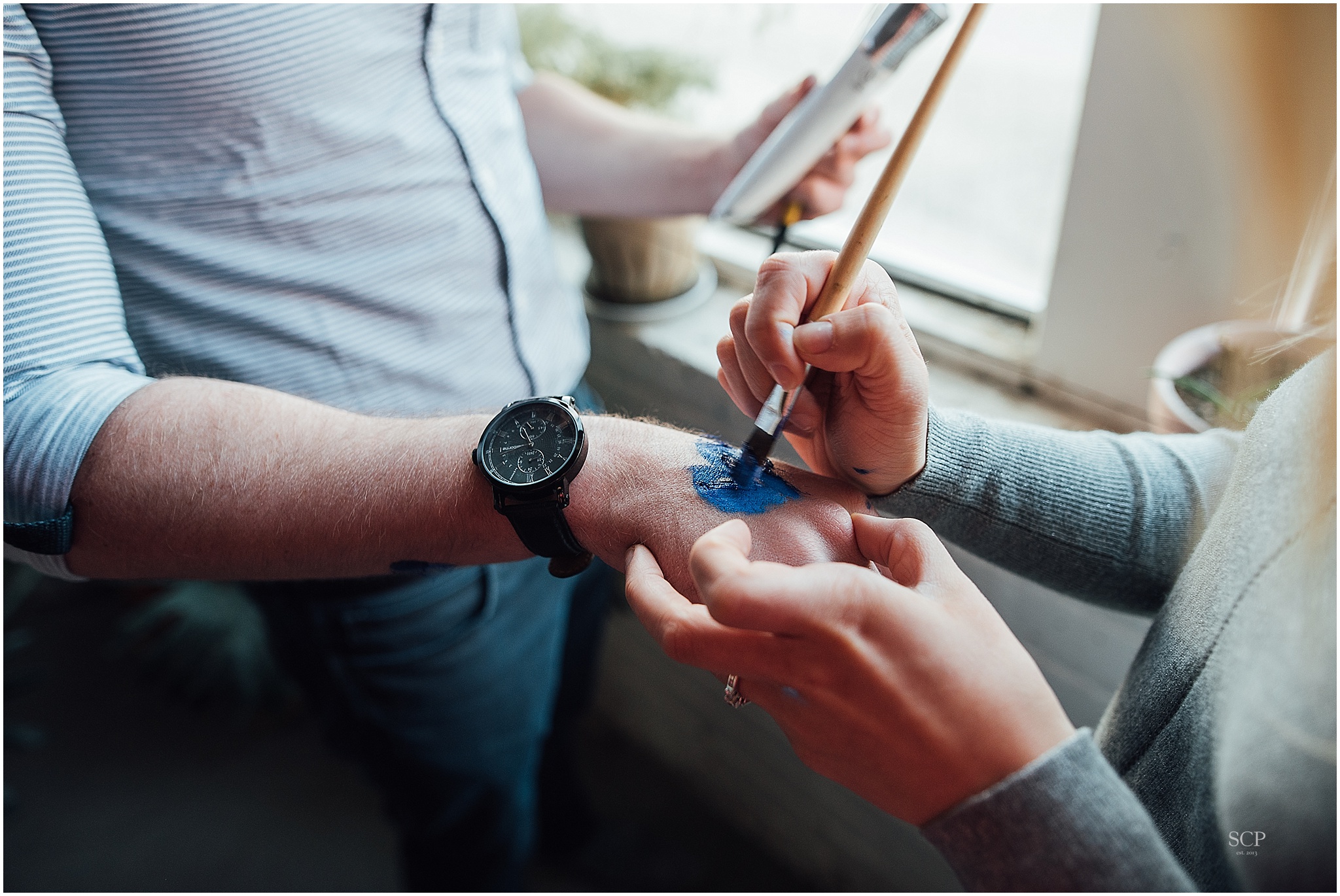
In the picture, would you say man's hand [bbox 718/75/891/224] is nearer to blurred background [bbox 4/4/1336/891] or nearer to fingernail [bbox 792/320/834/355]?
blurred background [bbox 4/4/1336/891]

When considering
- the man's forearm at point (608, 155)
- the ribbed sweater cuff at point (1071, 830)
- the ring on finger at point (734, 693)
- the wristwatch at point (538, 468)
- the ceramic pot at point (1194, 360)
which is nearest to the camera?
the ribbed sweater cuff at point (1071, 830)

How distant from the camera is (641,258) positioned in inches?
47.0

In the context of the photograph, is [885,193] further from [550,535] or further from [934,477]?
[550,535]

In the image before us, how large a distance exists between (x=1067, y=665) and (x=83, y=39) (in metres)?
1.20

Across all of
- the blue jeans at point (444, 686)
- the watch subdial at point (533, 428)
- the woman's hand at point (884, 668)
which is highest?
the woman's hand at point (884, 668)

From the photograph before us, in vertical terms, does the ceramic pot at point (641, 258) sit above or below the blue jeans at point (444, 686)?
above

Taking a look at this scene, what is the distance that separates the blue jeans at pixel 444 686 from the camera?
0.92 m

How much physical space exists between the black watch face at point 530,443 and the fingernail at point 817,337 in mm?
203

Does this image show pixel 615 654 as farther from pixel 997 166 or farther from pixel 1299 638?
pixel 1299 638

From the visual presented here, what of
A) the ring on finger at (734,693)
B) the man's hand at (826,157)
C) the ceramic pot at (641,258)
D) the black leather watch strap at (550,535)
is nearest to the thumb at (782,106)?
the man's hand at (826,157)

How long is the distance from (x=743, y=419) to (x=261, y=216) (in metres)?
0.53

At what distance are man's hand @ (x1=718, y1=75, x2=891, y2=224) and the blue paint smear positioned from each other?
36 centimetres

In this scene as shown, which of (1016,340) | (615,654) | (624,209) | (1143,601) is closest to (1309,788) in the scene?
(1143,601)

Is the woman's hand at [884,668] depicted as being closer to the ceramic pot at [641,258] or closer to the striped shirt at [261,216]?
the striped shirt at [261,216]
